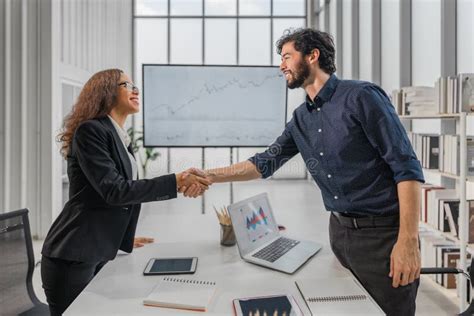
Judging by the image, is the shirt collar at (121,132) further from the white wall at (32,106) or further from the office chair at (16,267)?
the white wall at (32,106)

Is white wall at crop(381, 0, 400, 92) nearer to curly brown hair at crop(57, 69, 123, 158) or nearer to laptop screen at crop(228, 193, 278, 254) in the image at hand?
laptop screen at crop(228, 193, 278, 254)

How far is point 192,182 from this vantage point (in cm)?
213

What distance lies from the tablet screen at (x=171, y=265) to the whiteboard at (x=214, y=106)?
2371mm

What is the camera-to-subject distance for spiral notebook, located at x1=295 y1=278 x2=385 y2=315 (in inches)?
49.3

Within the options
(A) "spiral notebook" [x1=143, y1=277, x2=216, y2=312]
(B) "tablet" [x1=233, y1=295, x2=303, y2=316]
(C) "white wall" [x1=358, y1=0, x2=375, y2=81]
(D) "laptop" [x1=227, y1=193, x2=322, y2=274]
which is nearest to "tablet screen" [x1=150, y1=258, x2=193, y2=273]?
(A) "spiral notebook" [x1=143, y1=277, x2=216, y2=312]

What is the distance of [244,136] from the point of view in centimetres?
407

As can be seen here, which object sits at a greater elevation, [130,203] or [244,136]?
[244,136]

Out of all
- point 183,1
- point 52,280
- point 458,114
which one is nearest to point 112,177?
point 52,280

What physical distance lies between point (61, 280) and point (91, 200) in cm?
35

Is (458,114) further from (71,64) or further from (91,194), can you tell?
(71,64)

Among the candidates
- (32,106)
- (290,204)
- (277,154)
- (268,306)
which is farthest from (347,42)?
(268,306)

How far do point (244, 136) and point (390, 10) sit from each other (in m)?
2.78

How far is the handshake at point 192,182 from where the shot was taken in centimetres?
206

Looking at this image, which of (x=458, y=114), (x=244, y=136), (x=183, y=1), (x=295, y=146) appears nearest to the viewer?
(x=295, y=146)
